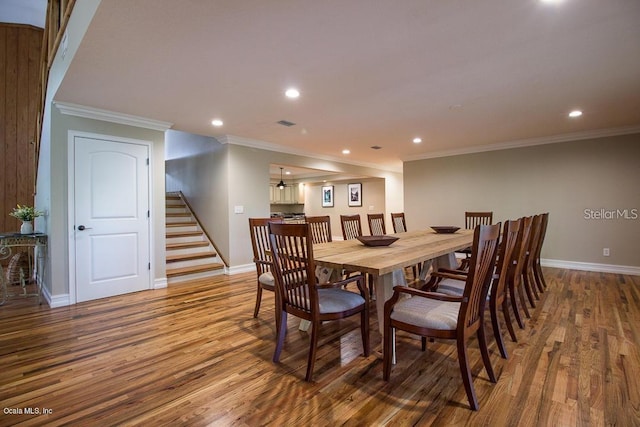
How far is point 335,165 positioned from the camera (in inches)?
282

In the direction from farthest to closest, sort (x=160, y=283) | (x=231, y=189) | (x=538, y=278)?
(x=231, y=189), (x=160, y=283), (x=538, y=278)

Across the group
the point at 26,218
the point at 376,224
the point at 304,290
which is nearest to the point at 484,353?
the point at 304,290

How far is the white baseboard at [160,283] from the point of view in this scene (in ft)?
13.9

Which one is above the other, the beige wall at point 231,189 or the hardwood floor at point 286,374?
the beige wall at point 231,189

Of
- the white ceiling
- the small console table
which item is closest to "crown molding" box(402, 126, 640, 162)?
the white ceiling

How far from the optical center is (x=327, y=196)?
417 inches

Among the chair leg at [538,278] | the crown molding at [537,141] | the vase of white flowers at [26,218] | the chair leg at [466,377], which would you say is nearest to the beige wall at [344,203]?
the crown molding at [537,141]

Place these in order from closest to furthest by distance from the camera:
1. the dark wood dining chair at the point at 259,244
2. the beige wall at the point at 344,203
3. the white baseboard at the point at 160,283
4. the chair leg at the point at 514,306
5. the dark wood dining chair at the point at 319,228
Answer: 1. the chair leg at the point at 514,306
2. the dark wood dining chair at the point at 259,244
3. the dark wood dining chair at the point at 319,228
4. the white baseboard at the point at 160,283
5. the beige wall at the point at 344,203

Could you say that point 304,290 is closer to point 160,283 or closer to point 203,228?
point 160,283

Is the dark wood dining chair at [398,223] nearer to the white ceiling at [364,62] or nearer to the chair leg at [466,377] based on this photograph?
the white ceiling at [364,62]

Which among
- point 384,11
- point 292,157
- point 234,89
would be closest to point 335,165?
point 292,157

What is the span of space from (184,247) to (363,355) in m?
4.03

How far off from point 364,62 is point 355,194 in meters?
7.69

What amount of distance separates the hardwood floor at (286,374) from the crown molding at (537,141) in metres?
3.07
